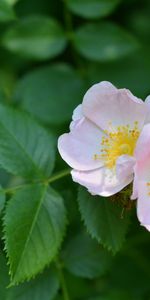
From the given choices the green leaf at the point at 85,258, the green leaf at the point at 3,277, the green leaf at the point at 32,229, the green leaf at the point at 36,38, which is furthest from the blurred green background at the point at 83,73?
the green leaf at the point at 3,277

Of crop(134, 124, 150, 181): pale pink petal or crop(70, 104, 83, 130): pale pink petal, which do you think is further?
crop(70, 104, 83, 130): pale pink petal

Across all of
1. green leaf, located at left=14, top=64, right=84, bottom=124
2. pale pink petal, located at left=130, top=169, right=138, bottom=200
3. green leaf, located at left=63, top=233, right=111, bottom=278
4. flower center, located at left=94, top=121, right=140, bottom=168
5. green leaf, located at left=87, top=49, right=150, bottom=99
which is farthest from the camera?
green leaf, located at left=87, top=49, right=150, bottom=99

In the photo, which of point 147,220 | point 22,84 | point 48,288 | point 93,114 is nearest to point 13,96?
point 22,84

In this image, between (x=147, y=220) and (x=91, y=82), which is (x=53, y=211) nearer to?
(x=147, y=220)

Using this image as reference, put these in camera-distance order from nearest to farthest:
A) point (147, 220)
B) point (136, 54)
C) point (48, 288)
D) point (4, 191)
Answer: point (147, 220) → point (4, 191) → point (48, 288) → point (136, 54)

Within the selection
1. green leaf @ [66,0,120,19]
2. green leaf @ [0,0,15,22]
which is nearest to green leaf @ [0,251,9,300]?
green leaf @ [0,0,15,22]

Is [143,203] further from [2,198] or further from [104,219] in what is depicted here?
[2,198]

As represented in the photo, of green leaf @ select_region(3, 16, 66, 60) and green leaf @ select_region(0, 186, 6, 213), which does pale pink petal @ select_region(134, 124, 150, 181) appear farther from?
green leaf @ select_region(3, 16, 66, 60)
